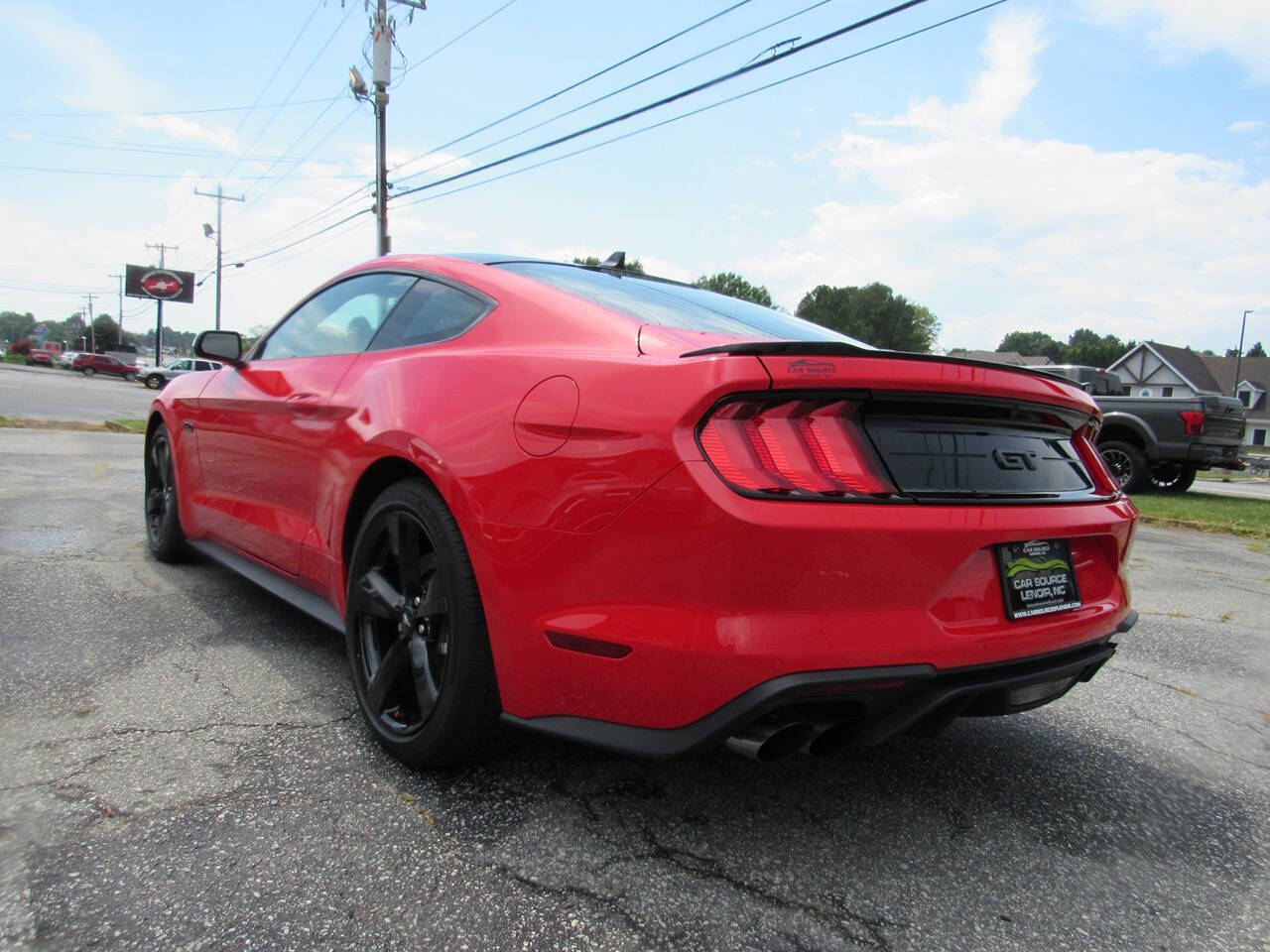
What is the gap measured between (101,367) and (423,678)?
220 ft

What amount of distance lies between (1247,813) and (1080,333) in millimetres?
127050

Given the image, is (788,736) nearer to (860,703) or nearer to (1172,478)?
(860,703)

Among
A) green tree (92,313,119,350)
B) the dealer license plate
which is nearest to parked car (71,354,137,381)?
green tree (92,313,119,350)

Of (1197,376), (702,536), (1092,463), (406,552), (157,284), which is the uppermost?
(157,284)

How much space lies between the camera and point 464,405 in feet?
6.89

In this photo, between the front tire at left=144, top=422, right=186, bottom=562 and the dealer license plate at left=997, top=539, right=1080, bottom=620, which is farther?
the front tire at left=144, top=422, right=186, bottom=562

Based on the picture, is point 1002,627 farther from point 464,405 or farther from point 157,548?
point 157,548

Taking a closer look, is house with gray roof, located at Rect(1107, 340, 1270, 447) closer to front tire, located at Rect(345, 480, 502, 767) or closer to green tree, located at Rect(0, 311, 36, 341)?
front tire, located at Rect(345, 480, 502, 767)

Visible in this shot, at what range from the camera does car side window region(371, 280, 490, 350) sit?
2.42 meters

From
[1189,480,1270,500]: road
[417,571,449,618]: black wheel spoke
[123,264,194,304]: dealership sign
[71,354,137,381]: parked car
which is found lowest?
[1189,480,1270,500]: road

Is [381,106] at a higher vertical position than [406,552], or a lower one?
higher

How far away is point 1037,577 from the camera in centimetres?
193

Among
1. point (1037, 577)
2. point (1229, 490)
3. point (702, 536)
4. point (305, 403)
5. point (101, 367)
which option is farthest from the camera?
point (101, 367)

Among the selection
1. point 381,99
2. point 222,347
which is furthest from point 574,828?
point 381,99
